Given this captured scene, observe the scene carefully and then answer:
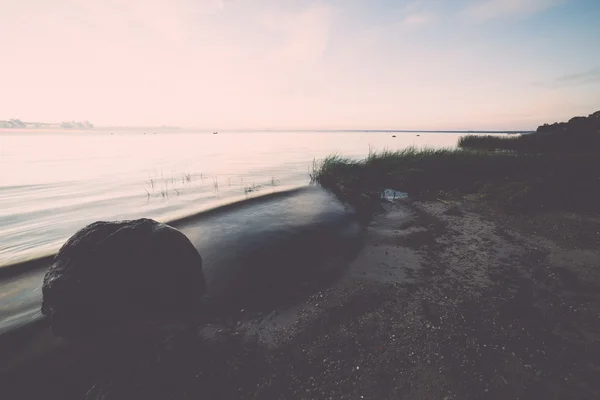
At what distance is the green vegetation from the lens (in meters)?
13.0

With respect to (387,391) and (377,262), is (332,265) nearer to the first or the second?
(377,262)

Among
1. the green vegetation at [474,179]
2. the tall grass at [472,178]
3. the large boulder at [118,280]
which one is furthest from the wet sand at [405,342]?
the tall grass at [472,178]

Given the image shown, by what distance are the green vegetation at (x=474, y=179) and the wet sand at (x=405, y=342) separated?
6.74m

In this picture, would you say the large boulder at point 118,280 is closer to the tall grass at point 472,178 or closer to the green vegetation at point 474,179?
the green vegetation at point 474,179

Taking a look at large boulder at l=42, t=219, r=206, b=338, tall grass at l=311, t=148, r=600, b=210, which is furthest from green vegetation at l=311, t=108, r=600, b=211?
large boulder at l=42, t=219, r=206, b=338

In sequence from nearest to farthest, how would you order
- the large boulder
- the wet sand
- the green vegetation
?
1. the wet sand
2. the large boulder
3. the green vegetation

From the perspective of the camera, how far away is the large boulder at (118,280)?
5.17 m

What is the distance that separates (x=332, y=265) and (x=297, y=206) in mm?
6560

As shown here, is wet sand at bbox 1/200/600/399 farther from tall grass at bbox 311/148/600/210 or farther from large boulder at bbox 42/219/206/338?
tall grass at bbox 311/148/600/210

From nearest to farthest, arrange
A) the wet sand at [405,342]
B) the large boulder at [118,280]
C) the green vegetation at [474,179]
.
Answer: the wet sand at [405,342] < the large boulder at [118,280] < the green vegetation at [474,179]

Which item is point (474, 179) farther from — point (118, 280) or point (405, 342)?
point (118, 280)

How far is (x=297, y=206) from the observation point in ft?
47.0

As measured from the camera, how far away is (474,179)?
1870cm

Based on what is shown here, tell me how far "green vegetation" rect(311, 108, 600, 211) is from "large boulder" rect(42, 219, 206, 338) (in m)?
10.4
